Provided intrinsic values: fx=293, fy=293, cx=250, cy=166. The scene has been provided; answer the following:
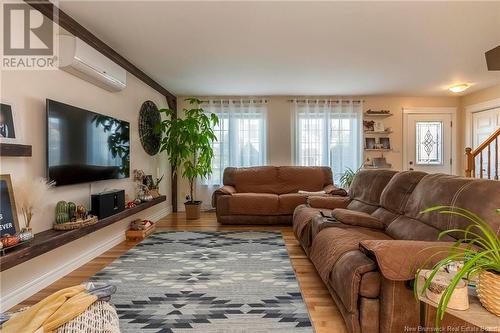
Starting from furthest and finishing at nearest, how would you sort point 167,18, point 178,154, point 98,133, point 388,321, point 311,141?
point 311,141, point 178,154, point 98,133, point 167,18, point 388,321

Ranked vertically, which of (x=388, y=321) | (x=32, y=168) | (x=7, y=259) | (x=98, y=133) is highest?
(x=98, y=133)

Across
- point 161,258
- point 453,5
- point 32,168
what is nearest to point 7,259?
point 32,168

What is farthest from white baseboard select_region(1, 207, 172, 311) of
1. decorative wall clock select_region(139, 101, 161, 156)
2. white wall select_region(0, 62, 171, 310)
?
decorative wall clock select_region(139, 101, 161, 156)

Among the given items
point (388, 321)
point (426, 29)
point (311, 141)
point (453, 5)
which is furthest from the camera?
point (311, 141)

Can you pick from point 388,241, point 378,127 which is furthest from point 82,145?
point 378,127

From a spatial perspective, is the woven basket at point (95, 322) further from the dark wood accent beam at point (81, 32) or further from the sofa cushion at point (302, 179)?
the sofa cushion at point (302, 179)

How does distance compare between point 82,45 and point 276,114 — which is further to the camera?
point 276,114

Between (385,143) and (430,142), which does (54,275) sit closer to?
(385,143)

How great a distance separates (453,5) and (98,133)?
138 inches

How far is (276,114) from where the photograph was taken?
6.00 m

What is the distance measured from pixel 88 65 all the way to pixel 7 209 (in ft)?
5.07

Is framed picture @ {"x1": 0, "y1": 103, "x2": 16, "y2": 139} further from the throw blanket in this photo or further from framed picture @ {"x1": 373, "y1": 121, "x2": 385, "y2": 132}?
framed picture @ {"x1": 373, "y1": 121, "x2": 385, "y2": 132}

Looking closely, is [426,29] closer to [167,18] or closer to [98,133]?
[167,18]

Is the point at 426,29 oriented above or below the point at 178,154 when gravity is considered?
above
